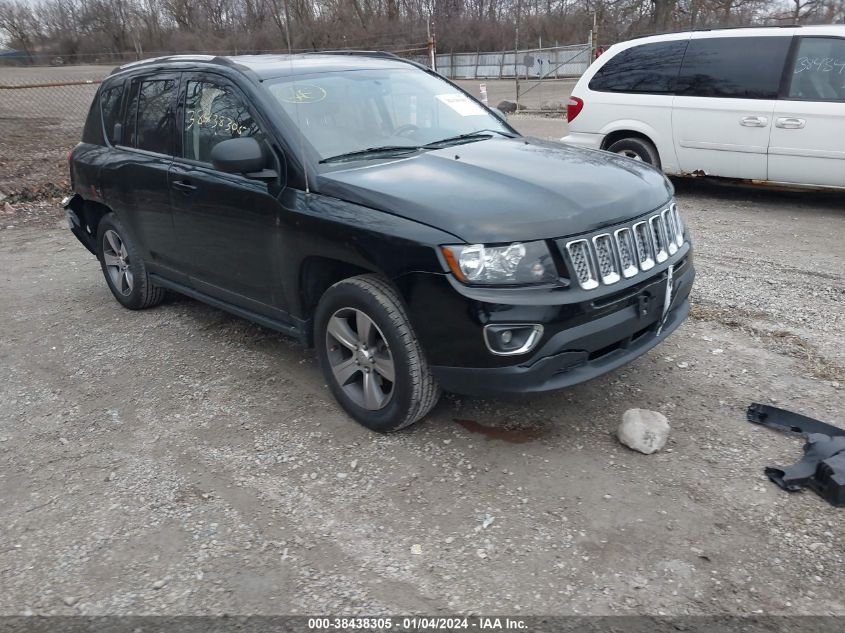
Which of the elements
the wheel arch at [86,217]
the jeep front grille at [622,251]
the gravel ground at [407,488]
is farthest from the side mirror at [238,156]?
the wheel arch at [86,217]

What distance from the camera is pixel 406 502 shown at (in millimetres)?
3164

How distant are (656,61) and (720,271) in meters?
3.59

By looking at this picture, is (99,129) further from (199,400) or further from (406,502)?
(406,502)

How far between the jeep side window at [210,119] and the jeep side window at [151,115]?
221 mm

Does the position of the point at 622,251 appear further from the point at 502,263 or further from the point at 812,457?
the point at 812,457

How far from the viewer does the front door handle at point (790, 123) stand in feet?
24.0

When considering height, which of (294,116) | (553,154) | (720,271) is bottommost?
(720,271)

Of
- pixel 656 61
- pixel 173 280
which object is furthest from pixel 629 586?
pixel 656 61

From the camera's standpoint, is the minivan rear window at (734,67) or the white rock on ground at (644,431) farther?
the minivan rear window at (734,67)

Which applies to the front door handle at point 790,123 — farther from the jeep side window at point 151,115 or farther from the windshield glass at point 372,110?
the jeep side window at point 151,115

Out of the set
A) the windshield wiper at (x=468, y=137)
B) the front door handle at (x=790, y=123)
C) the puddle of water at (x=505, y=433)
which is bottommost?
the puddle of water at (x=505, y=433)

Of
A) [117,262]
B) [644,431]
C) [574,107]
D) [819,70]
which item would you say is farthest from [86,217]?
[819,70]

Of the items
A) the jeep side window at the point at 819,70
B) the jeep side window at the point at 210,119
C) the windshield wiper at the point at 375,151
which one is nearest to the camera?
the windshield wiper at the point at 375,151

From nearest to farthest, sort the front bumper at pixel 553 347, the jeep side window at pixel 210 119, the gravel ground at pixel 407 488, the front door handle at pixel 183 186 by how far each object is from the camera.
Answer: the gravel ground at pixel 407 488, the front bumper at pixel 553 347, the jeep side window at pixel 210 119, the front door handle at pixel 183 186
